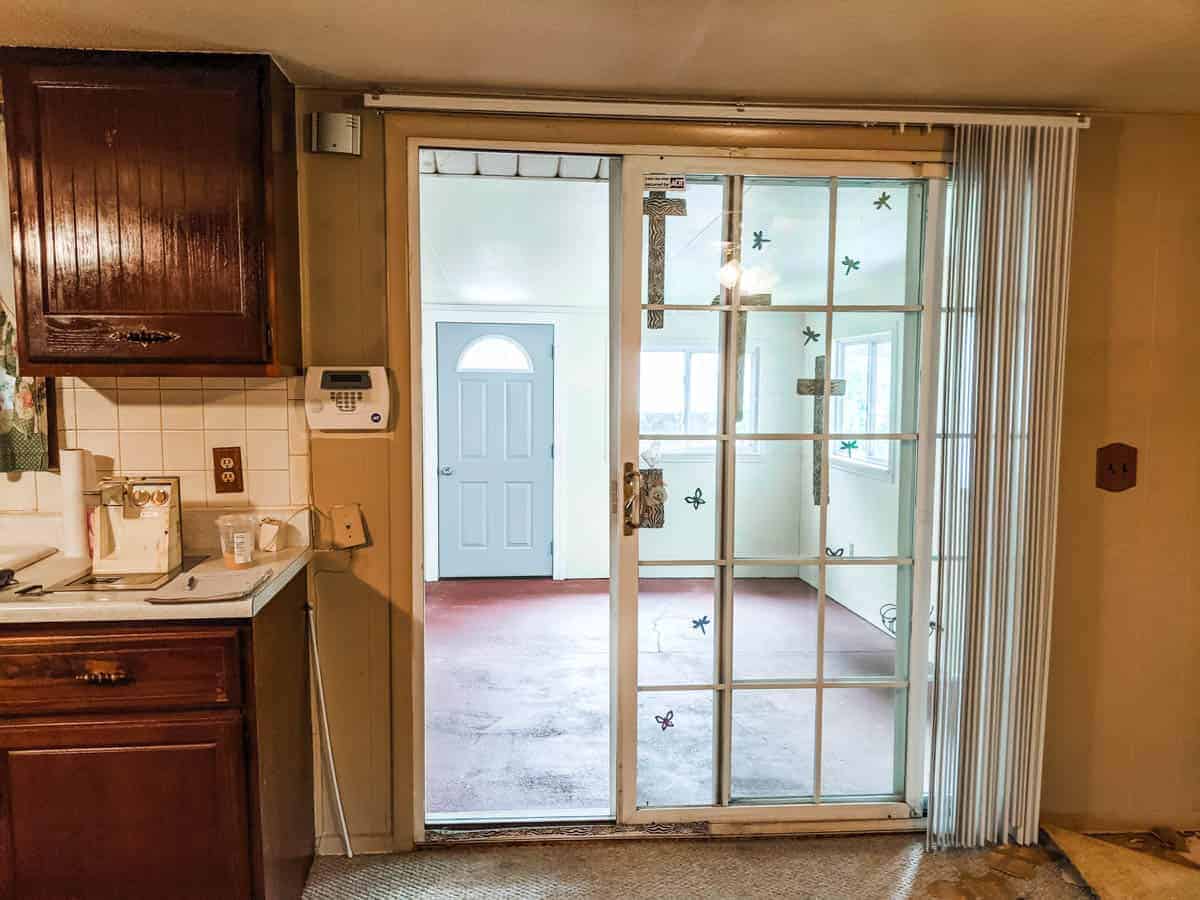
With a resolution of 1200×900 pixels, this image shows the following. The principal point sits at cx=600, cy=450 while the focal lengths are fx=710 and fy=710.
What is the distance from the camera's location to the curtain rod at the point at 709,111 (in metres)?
1.94

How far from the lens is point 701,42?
1672 millimetres

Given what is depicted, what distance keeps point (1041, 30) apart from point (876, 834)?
7.35ft

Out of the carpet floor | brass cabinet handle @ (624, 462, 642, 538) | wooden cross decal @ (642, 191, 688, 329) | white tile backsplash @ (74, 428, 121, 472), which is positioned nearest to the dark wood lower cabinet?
the carpet floor

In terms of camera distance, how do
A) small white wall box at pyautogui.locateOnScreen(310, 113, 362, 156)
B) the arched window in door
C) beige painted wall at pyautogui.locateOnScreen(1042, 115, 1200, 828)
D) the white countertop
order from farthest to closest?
1. the arched window in door
2. beige painted wall at pyautogui.locateOnScreen(1042, 115, 1200, 828)
3. small white wall box at pyautogui.locateOnScreen(310, 113, 362, 156)
4. the white countertop

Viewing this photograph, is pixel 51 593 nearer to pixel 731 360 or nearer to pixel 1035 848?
pixel 731 360

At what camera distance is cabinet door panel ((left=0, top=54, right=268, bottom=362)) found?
169 cm

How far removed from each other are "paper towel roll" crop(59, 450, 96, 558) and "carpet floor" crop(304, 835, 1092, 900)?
1.12 metres

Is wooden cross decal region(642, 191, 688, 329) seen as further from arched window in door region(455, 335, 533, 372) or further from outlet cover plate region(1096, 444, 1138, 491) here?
arched window in door region(455, 335, 533, 372)

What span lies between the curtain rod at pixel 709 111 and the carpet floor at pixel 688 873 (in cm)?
214

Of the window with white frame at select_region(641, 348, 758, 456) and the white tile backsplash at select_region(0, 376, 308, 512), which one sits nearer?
the white tile backsplash at select_region(0, 376, 308, 512)

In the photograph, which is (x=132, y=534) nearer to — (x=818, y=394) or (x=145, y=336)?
(x=145, y=336)

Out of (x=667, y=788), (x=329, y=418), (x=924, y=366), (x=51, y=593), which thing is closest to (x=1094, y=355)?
(x=924, y=366)

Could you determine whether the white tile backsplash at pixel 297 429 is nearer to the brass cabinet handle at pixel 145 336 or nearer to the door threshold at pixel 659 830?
the brass cabinet handle at pixel 145 336

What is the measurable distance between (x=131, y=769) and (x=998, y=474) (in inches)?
91.4
